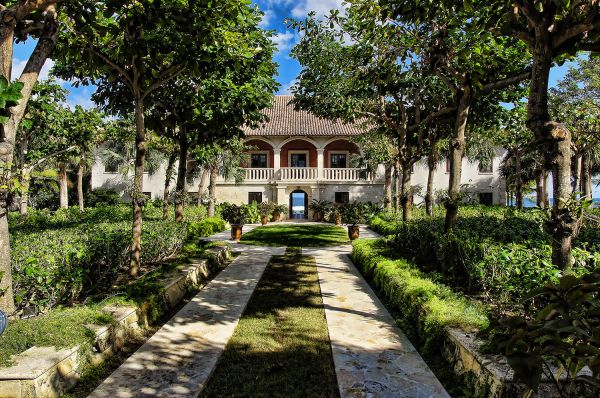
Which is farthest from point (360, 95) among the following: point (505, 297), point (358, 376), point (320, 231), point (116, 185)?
point (116, 185)

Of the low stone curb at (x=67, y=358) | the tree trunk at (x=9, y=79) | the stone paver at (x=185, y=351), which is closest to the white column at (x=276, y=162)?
the stone paver at (x=185, y=351)

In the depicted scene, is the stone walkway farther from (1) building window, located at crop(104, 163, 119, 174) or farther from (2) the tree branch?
(1) building window, located at crop(104, 163, 119, 174)

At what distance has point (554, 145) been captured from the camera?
14.1 ft

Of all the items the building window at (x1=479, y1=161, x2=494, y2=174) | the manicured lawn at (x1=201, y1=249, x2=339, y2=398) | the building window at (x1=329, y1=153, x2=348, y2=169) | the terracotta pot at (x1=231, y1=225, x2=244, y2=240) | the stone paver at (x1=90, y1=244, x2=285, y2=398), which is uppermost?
the building window at (x1=329, y1=153, x2=348, y2=169)

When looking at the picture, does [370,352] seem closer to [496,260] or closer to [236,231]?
[496,260]

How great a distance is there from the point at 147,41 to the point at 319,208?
20.7 m

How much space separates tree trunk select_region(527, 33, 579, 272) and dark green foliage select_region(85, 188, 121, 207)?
3004 cm

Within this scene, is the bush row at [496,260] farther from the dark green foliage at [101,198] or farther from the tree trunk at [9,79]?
the dark green foliage at [101,198]

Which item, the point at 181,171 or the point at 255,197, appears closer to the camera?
the point at 181,171

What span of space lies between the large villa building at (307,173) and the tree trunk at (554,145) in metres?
22.6

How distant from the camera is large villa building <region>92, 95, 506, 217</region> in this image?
91.8 feet

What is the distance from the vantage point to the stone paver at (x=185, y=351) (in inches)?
149

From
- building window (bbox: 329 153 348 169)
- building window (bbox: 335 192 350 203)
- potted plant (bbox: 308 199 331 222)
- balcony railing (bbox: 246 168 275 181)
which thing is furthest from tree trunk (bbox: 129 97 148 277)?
building window (bbox: 329 153 348 169)

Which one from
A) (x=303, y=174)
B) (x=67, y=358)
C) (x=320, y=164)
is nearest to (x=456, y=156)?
(x=67, y=358)
